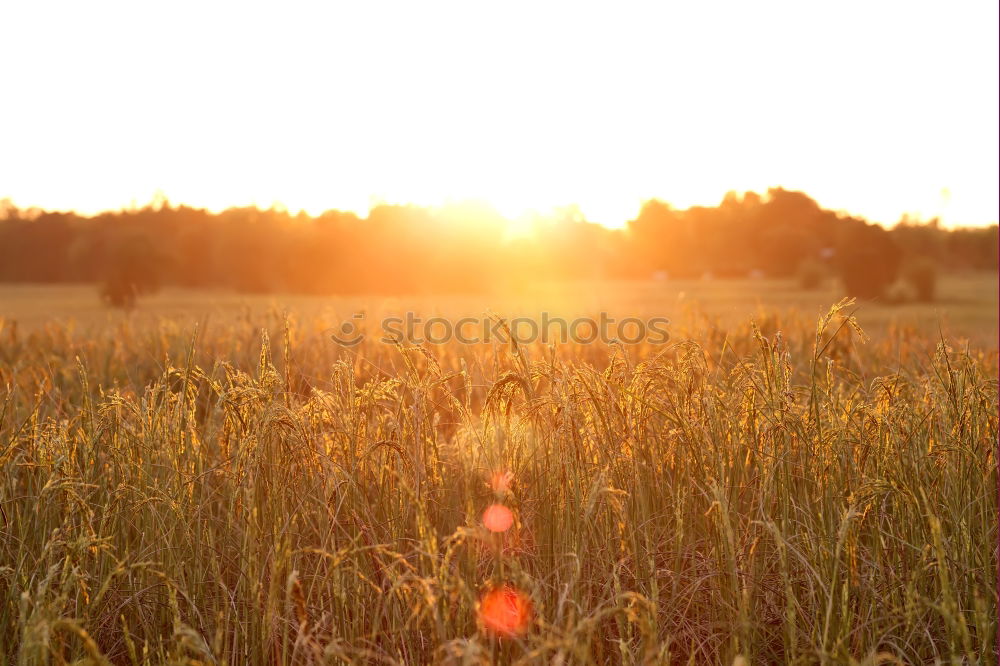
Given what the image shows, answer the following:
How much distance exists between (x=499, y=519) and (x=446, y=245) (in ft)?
128

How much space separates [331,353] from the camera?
17.3ft

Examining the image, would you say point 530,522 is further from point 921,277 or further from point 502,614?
point 921,277

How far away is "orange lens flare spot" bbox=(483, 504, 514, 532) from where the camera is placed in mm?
2139

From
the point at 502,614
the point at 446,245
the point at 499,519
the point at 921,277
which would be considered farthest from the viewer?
the point at 446,245

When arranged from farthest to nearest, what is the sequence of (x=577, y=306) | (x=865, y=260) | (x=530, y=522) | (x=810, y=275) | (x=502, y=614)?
(x=810, y=275) → (x=865, y=260) → (x=577, y=306) → (x=530, y=522) → (x=502, y=614)

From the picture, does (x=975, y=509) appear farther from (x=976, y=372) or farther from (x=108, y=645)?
(x=108, y=645)

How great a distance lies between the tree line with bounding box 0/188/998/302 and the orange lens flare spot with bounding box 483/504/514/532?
3411 cm

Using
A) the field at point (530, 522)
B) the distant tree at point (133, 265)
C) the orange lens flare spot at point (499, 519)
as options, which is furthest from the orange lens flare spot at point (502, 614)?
the distant tree at point (133, 265)

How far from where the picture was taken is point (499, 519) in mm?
2156

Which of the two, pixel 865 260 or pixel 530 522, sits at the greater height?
pixel 865 260

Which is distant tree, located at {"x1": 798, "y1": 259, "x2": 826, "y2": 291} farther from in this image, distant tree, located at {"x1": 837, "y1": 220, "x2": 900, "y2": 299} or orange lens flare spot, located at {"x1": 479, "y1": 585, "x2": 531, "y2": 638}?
orange lens flare spot, located at {"x1": 479, "y1": 585, "x2": 531, "y2": 638}

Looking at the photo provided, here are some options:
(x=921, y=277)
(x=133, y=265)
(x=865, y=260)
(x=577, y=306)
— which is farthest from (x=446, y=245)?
Result: (x=577, y=306)

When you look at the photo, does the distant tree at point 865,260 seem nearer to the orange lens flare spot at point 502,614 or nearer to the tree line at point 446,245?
the tree line at point 446,245

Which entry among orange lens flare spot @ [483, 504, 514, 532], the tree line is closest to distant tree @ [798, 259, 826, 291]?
the tree line
